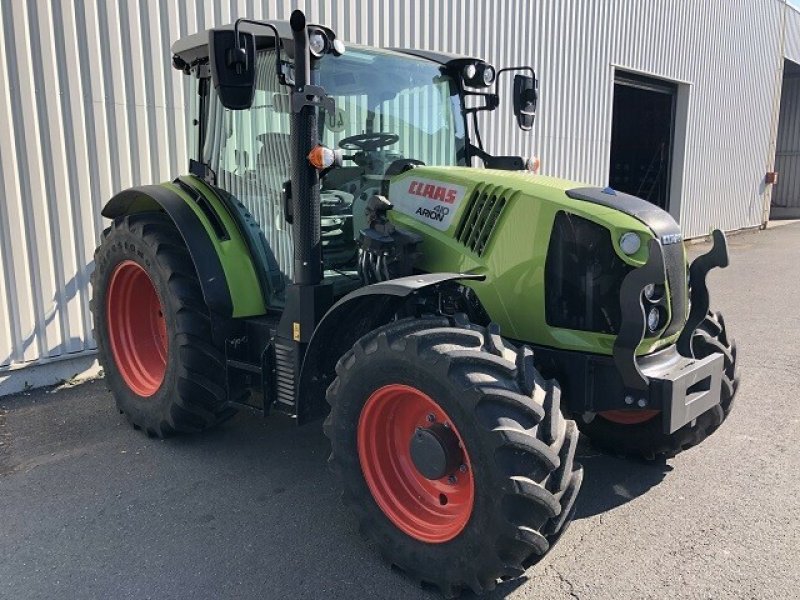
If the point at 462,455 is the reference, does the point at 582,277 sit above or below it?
above

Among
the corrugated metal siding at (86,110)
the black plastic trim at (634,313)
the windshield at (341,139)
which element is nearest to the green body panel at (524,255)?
the black plastic trim at (634,313)

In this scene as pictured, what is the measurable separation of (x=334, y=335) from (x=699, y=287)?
71.7 inches

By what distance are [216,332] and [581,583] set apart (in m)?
2.35

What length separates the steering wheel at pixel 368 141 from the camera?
3.79m

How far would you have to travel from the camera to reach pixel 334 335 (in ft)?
11.5

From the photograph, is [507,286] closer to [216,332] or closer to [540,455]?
[540,455]

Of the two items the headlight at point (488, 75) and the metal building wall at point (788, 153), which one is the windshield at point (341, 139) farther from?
the metal building wall at point (788, 153)

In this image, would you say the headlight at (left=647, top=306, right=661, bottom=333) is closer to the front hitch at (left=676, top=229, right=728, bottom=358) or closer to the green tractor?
the green tractor

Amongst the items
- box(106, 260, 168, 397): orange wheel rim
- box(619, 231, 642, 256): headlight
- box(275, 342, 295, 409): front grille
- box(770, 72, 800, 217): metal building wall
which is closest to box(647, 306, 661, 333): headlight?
box(619, 231, 642, 256): headlight

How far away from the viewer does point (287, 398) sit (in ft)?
12.2

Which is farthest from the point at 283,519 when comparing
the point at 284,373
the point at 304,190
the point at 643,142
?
the point at 643,142

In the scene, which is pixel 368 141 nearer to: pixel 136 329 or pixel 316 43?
pixel 316 43

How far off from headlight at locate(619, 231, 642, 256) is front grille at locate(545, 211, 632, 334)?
0.05m

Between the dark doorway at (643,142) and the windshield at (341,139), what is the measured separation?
11.8m
